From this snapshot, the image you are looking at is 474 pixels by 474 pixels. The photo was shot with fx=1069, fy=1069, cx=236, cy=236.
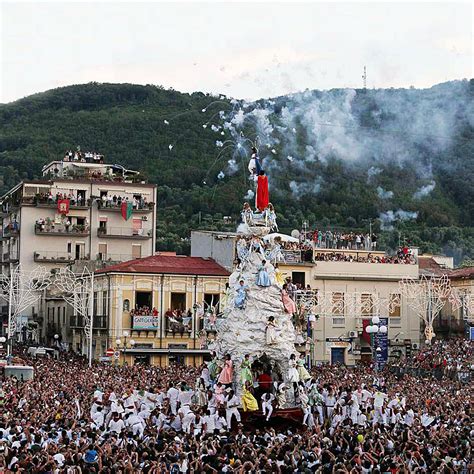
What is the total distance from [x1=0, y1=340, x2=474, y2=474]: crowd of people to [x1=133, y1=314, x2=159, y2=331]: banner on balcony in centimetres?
1540

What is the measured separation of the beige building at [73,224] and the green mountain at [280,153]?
16.3 meters

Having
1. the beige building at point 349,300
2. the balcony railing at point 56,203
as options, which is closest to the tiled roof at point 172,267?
the beige building at point 349,300

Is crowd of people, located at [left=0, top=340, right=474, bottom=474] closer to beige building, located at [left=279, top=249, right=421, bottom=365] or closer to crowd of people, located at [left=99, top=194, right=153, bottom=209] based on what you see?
beige building, located at [left=279, top=249, right=421, bottom=365]

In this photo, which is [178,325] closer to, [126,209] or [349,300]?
[349,300]

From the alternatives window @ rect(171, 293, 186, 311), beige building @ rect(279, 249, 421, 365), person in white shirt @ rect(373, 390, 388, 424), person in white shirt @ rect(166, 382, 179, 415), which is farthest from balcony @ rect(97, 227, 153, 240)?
person in white shirt @ rect(373, 390, 388, 424)

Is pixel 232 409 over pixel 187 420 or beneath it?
over

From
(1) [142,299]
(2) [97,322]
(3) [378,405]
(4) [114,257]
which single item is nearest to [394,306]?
(1) [142,299]

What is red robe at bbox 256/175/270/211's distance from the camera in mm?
35156

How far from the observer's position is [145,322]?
6038 centimetres

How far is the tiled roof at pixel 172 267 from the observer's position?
61888 mm

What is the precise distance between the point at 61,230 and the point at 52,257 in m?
1.99

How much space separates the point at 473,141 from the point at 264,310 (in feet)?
314

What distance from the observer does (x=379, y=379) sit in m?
45.3

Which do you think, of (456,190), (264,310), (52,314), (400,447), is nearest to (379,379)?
(264,310)
